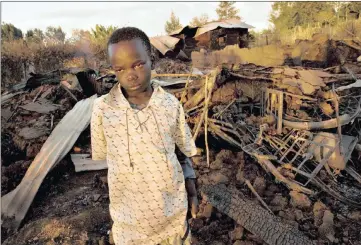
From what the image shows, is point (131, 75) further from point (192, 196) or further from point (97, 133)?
point (192, 196)

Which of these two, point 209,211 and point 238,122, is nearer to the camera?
point 209,211

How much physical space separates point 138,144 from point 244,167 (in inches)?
122

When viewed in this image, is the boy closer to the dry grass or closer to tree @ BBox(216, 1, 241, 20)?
the dry grass

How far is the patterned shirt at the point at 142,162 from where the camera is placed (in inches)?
56.9

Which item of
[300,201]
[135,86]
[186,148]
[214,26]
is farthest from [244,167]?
[214,26]

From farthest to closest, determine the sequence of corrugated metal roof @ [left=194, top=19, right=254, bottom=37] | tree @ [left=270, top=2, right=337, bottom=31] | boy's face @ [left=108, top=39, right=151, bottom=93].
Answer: tree @ [left=270, top=2, right=337, bottom=31] → corrugated metal roof @ [left=194, top=19, right=254, bottom=37] → boy's face @ [left=108, top=39, right=151, bottom=93]

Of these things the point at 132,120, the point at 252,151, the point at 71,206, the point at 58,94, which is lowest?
the point at 71,206

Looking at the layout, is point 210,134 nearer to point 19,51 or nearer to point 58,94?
point 58,94

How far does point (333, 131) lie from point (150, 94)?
3.81 metres

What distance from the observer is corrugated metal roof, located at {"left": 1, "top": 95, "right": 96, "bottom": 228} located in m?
4.06

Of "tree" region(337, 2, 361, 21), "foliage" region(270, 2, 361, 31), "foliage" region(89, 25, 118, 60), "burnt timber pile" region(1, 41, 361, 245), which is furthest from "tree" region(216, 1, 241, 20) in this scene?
"burnt timber pile" region(1, 41, 361, 245)

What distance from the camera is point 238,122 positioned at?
4.78m

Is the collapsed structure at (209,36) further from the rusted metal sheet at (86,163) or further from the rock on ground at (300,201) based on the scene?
the rock on ground at (300,201)

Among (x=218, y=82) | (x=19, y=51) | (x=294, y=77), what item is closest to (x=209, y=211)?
(x=218, y=82)
